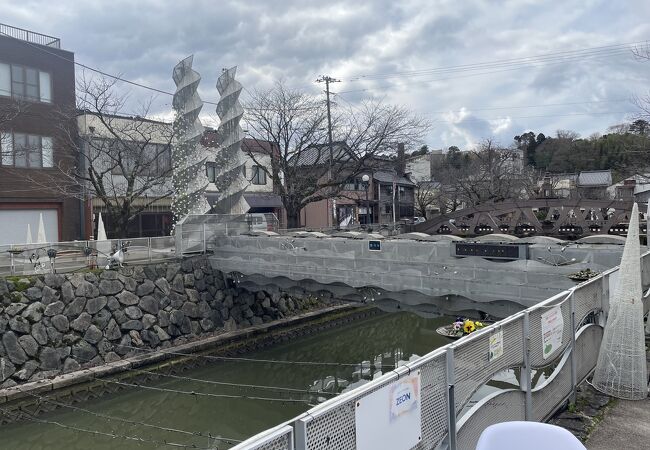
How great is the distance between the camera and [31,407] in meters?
12.0

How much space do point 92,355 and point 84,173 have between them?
14384 millimetres

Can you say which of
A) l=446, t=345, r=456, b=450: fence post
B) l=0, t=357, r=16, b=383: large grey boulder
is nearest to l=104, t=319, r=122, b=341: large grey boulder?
l=0, t=357, r=16, b=383: large grey boulder

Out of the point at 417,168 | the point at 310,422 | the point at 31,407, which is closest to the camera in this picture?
the point at 310,422

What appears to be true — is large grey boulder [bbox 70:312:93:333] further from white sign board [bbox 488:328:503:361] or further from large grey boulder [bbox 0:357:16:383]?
white sign board [bbox 488:328:503:361]

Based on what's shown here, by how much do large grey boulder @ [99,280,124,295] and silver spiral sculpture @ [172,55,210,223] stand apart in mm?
4844

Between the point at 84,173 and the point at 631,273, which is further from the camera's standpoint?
the point at 84,173

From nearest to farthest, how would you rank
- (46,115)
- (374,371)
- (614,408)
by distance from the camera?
(614,408) → (374,371) → (46,115)

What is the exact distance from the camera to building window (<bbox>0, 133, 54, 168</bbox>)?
23047mm

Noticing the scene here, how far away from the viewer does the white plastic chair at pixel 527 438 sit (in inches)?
88.7

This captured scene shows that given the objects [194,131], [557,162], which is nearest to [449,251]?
[194,131]

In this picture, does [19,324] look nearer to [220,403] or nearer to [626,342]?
Answer: [220,403]

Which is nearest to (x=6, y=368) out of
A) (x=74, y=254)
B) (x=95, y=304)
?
(x=95, y=304)

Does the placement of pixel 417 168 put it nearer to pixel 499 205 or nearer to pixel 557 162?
pixel 557 162

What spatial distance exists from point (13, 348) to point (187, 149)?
9.96 m
